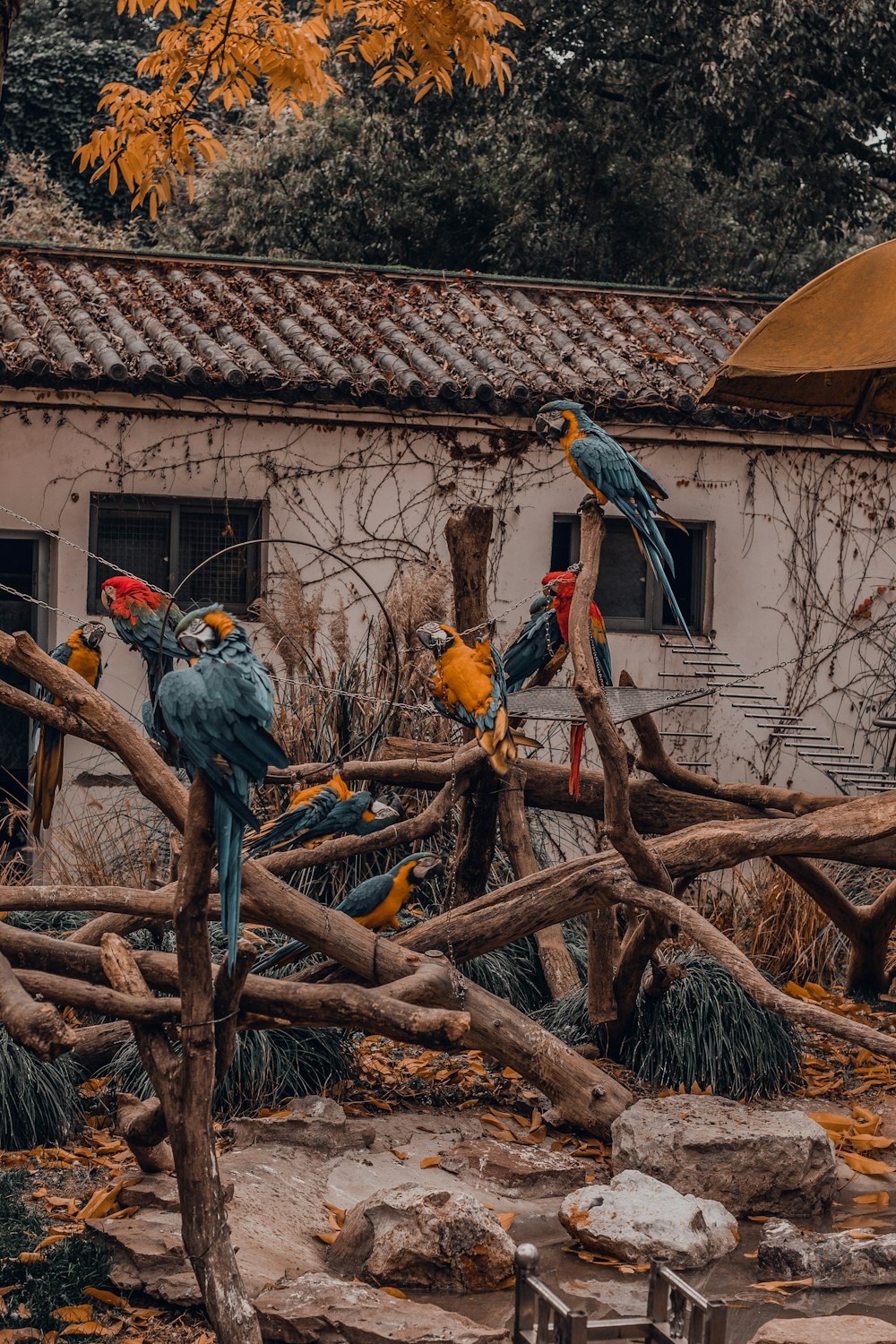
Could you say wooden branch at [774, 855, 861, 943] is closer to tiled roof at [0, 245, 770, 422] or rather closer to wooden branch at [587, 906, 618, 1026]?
wooden branch at [587, 906, 618, 1026]

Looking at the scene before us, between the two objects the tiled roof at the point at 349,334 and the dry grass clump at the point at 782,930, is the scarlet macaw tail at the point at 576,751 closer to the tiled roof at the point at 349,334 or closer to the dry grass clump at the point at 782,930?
the dry grass clump at the point at 782,930

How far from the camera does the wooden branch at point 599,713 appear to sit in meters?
4.26

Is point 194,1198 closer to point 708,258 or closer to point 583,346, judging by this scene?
point 583,346

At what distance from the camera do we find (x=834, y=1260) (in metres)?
4.17

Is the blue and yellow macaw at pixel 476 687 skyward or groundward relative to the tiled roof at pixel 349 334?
groundward

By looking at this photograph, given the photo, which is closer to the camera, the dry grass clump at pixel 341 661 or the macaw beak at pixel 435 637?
the macaw beak at pixel 435 637

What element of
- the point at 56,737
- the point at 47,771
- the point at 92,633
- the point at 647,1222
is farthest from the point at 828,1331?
the point at 56,737

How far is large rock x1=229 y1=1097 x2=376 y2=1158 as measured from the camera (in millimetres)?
4844

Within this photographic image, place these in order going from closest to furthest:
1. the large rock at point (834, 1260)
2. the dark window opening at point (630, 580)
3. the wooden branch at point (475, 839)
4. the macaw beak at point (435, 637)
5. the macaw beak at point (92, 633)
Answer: the large rock at point (834, 1260)
the macaw beak at point (435, 637)
the wooden branch at point (475, 839)
the macaw beak at point (92, 633)
the dark window opening at point (630, 580)

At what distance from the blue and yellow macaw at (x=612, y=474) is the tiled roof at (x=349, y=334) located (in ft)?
10.6

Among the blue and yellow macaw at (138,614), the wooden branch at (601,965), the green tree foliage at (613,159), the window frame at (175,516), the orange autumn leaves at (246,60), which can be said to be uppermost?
the green tree foliage at (613,159)

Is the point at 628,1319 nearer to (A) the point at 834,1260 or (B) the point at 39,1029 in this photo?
(B) the point at 39,1029

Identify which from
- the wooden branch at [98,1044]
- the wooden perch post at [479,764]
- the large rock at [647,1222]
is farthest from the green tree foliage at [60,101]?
the large rock at [647,1222]

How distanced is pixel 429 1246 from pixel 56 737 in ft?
10.9
